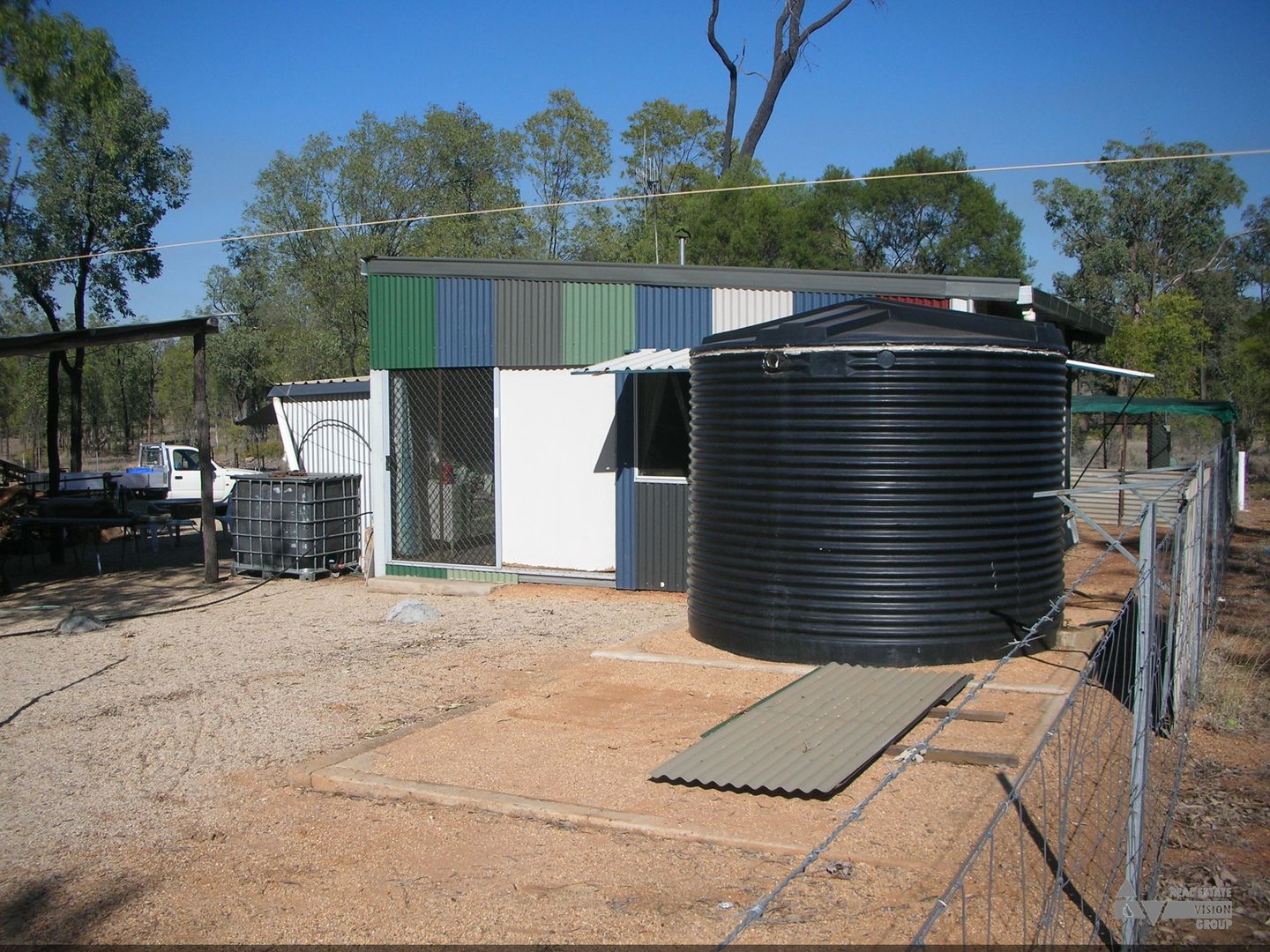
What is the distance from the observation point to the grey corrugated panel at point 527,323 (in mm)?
12297

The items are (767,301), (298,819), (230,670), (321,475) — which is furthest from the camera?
(321,475)

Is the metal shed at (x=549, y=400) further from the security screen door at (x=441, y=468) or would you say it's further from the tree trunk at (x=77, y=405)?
the tree trunk at (x=77, y=405)

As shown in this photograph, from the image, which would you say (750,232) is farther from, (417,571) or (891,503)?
(891,503)

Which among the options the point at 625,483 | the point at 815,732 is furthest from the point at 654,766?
the point at 625,483

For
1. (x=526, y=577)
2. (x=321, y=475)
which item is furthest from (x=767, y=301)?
(x=321, y=475)

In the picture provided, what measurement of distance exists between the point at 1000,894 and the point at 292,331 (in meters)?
33.2

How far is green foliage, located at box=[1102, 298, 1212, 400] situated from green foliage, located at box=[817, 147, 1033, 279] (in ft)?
12.0

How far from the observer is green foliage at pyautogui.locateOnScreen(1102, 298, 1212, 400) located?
2898cm

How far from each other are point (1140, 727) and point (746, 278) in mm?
8545

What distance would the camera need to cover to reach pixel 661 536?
1170cm

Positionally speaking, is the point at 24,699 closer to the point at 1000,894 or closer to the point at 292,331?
the point at 1000,894

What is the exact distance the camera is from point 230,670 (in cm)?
862

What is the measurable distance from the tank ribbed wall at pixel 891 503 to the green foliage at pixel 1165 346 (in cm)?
2386

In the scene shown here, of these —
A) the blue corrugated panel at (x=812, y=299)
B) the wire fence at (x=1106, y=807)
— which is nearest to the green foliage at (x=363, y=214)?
the blue corrugated panel at (x=812, y=299)
